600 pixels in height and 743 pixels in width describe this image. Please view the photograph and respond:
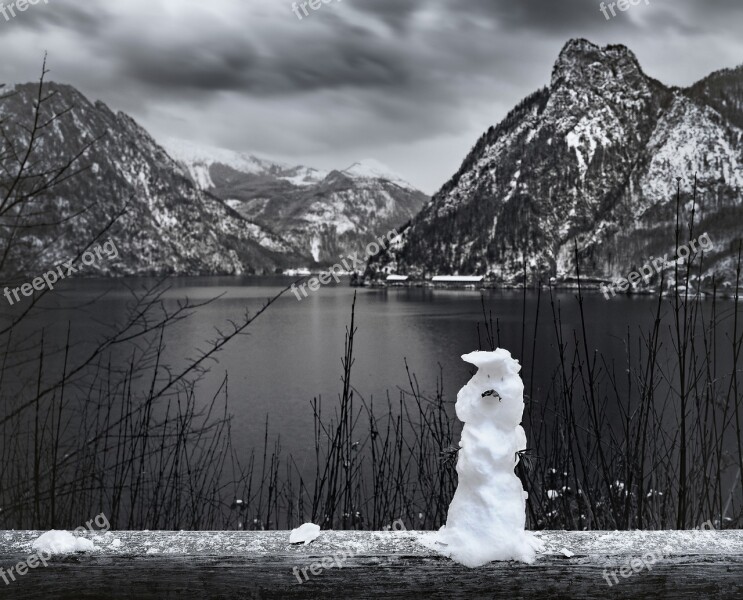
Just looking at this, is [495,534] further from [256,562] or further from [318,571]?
[256,562]

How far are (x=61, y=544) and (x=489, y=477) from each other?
101cm

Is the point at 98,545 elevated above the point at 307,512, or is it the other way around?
the point at 98,545

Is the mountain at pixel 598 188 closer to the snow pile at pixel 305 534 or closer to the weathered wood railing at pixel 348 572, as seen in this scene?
the weathered wood railing at pixel 348 572

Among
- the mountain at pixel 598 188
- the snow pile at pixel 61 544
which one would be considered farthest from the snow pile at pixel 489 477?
the mountain at pixel 598 188

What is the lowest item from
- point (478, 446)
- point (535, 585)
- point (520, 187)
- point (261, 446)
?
point (261, 446)

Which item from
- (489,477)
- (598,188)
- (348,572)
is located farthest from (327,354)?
(598,188)

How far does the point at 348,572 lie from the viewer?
135 cm

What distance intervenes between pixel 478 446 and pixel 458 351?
3539 centimetres

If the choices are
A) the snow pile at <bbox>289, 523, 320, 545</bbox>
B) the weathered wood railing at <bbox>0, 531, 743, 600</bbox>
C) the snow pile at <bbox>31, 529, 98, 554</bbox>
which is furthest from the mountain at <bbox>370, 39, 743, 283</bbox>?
the snow pile at <bbox>31, 529, 98, 554</bbox>

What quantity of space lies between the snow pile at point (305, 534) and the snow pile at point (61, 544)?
0.45 metres

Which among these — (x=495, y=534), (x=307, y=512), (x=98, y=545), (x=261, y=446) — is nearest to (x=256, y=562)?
(x=98, y=545)

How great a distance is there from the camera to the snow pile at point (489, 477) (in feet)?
4.53

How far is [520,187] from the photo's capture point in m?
186

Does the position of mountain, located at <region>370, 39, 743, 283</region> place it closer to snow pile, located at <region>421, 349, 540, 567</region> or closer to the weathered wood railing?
snow pile, located at <region>421, 349, 540, 567</region>
